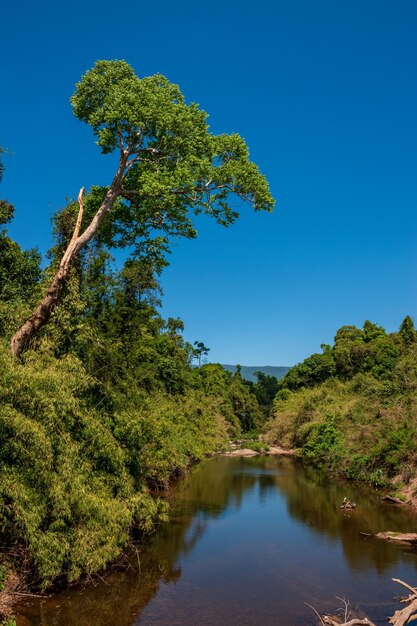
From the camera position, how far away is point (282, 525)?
79.7 ft

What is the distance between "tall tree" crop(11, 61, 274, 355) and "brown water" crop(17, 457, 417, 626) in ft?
25.7

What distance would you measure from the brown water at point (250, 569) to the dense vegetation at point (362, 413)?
385 centimetres

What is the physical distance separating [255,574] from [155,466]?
9653 millimetres

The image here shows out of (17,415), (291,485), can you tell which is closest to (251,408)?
(291,485)

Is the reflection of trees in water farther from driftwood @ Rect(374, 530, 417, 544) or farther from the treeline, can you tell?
the treeline

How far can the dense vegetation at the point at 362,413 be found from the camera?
109 ft

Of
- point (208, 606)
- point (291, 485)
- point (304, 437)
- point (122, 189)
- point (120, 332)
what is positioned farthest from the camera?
point (304, 437)

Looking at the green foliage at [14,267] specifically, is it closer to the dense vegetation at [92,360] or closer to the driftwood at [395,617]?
the dense vegetation at [92,360]

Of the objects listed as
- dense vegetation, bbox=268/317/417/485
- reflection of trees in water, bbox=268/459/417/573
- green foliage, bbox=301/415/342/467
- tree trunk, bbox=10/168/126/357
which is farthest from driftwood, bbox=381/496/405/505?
tree trunk, bbox=10/168/126/357

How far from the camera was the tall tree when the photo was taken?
16562mm

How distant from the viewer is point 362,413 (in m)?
41.7

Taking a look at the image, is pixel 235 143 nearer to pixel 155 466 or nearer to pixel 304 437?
pixel 155 466

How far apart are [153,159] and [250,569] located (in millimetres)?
14405

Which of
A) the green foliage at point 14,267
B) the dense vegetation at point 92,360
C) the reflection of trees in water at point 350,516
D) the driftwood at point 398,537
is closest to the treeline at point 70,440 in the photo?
the dense vegetation at point 92,360
